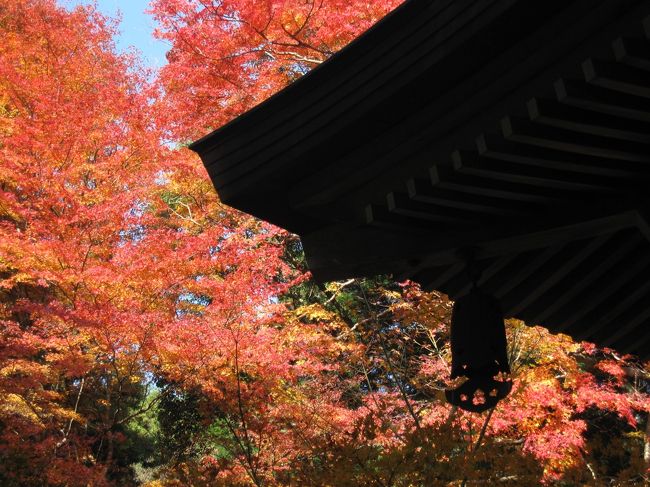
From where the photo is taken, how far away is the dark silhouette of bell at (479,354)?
6.20 feet

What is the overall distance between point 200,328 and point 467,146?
248 inches

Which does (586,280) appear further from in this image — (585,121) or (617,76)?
(617,76)

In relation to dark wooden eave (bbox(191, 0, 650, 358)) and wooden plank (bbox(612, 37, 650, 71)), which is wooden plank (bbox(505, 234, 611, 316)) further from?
wooden plank (bbox(612, 37, 650, 71))

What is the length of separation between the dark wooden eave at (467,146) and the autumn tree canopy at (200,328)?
2.88m

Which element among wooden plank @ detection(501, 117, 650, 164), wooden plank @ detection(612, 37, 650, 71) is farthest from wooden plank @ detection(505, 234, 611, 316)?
wooden plank @ detection(612, 37, 650, 71)

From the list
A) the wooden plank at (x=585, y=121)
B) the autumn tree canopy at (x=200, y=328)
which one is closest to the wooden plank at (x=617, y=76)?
the wooden plank at (x=585, y=121)

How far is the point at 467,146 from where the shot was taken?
1549 mm

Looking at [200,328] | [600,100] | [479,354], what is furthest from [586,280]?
[200,328]

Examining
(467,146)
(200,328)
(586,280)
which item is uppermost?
(200,328)

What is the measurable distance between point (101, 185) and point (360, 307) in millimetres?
4983

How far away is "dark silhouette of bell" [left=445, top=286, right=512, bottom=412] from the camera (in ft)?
6.20

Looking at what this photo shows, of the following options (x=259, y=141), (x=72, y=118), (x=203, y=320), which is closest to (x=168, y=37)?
(x=72, y=118)

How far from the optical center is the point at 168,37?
10.3 meters

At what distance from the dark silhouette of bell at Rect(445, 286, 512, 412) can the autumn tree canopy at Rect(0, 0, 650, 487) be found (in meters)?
2.77
